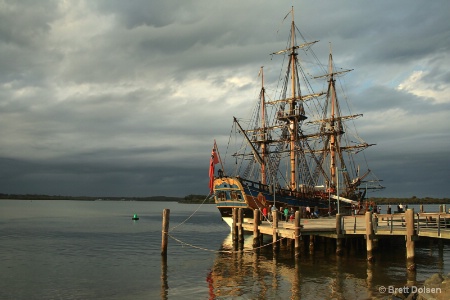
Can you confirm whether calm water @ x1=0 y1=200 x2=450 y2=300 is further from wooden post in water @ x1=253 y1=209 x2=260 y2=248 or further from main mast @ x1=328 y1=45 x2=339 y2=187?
main mast @ x1=328 y1=45 x2=339 y2=187

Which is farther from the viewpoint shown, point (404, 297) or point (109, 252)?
point (109, 252)

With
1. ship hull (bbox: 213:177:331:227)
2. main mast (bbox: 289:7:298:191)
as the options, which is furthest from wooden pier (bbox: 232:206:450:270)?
main mast (bbox: 289:7:298:191)

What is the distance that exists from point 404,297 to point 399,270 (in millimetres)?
8979

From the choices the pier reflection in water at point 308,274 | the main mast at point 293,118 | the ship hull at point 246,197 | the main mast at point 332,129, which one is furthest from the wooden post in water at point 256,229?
the main mast at point 332,129

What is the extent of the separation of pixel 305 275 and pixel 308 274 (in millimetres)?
305

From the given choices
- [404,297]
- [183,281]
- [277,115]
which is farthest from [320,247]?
[277,115]

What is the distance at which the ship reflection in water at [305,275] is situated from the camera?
20875 mm

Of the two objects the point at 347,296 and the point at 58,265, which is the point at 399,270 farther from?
the point at 58,265

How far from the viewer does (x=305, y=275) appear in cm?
2480

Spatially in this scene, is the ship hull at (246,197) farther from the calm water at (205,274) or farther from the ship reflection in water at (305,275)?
the ship reflection in water at (305,275)

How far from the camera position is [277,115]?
208 feet

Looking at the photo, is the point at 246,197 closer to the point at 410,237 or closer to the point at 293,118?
the point at 293,118

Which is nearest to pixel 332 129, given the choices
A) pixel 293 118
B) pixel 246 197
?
pixel 293 118

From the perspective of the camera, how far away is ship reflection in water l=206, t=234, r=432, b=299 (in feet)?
68.5
